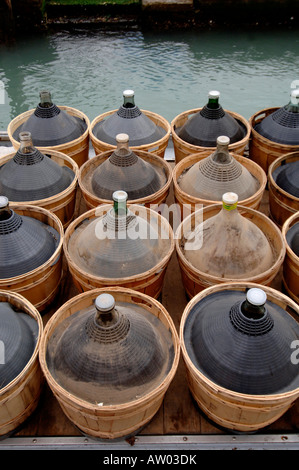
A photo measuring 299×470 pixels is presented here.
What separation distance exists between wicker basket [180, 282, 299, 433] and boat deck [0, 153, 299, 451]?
135mm

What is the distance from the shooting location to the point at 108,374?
3.29 meters

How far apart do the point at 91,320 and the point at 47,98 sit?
4171 millimetres

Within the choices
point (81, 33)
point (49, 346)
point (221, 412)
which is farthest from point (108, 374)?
point (81, 33)

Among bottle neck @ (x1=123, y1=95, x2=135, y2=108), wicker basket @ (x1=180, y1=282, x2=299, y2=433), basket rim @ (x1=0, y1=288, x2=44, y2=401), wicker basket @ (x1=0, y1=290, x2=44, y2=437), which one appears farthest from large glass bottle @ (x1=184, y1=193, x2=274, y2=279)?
bottle neck @ (x1=123, y1=95, x2=135, y2=108)

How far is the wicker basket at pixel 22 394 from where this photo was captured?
131 inches

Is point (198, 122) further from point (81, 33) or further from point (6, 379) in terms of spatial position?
point (81, 33)

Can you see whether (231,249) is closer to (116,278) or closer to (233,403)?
(116,278)

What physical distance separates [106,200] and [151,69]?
14044 millimetres

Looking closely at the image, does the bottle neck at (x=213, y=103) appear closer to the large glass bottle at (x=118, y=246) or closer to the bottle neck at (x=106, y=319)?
the large glass bottle at (x=118, y=246)

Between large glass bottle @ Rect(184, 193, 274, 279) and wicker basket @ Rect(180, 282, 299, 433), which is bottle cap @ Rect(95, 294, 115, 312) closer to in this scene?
wicker basket @ Rect(180, 282, 299, 433)

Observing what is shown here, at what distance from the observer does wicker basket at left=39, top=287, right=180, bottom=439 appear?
3.14 metres

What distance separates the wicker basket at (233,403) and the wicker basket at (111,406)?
233mm

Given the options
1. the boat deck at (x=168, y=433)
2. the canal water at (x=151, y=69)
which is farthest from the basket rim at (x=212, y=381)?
the canal water at (x=151, y=69)

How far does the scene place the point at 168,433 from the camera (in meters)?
3.75
